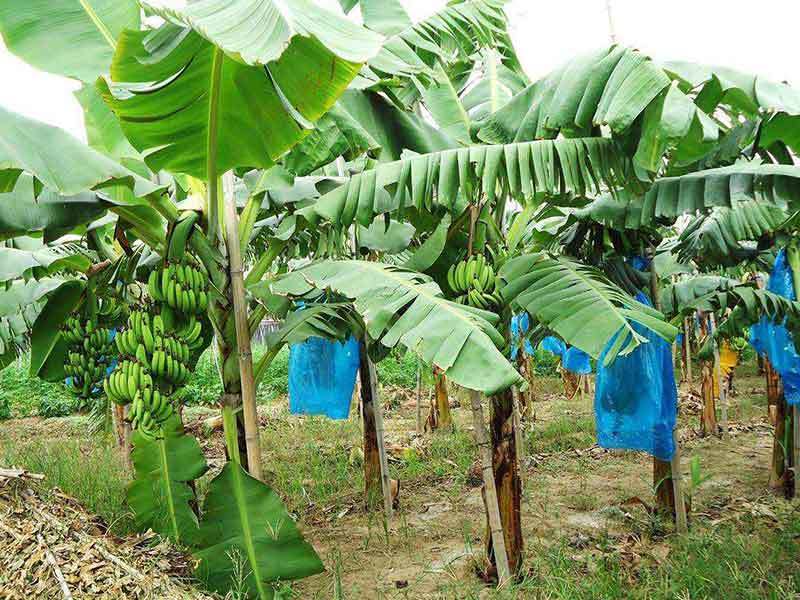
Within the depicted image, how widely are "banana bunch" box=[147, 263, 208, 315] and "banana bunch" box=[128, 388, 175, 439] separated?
37 centimetres

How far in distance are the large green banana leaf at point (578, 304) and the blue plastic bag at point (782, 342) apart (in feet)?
6.64

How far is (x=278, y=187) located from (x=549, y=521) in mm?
3180

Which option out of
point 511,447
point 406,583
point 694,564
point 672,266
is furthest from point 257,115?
point 672,266

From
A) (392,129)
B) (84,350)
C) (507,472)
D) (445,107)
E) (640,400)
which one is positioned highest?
(445,107)

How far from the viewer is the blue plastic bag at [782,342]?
4.44m

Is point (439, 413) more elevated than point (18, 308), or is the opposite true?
point (18, 308)

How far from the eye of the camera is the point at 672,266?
17.0 feet

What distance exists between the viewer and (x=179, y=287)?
261 centimetres

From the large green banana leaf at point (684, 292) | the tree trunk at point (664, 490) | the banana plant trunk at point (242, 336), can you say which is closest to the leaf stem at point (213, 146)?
the banana plant trunk at point (242, 336)

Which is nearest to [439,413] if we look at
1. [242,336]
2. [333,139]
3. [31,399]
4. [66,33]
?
[242,336]

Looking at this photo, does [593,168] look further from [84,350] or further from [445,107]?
[84,350]

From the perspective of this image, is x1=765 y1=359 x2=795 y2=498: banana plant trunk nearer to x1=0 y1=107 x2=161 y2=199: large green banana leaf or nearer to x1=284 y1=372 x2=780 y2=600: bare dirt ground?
x1=284 y1=372 x2=780 y2=600: bare dirt ground

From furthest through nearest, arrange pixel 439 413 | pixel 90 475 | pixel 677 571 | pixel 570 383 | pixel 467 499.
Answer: pixel 570 383 → pixel 439 413 → pixel 467 499 → pixel 90 475 → pixel 677 571

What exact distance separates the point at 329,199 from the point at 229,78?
747mm
